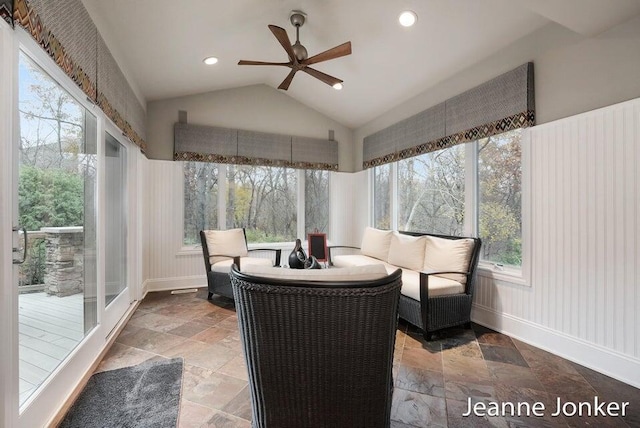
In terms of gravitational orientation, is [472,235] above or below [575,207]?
below

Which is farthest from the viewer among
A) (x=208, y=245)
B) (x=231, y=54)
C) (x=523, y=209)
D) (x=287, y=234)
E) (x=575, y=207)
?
(x=287, y=234)

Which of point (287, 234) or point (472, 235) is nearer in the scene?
point (472, 235)

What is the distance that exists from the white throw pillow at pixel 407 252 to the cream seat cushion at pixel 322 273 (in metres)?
2.24

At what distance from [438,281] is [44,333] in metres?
2.98

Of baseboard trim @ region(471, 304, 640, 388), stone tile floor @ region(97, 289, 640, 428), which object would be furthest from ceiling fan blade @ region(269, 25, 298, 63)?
baseboard trim @ region(471, 304, 640, 388)

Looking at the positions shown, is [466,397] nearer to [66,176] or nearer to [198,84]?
[66,176]

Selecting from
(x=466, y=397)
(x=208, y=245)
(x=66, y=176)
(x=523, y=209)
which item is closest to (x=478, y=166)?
(x=523, y=209)

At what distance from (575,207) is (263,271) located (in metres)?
2.49

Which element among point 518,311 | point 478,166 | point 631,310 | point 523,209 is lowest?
point 518,311

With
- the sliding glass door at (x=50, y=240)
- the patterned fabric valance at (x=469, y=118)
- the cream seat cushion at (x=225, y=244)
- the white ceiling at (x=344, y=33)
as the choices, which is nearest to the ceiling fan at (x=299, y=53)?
the white ceiling at (x=344, y=33)

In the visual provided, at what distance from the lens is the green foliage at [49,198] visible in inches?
60.9

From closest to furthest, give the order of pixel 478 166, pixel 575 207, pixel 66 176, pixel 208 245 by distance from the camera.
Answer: pixel 66 176 < pixel 575 207 < pixel 478 166 < pixel 208 245

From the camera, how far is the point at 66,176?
6.49ft

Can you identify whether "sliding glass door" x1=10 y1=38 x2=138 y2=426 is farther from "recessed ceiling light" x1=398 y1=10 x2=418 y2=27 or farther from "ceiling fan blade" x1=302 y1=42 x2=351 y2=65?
"recessed ceiling light" x1=398 y1=10 x2=418 y2=27
